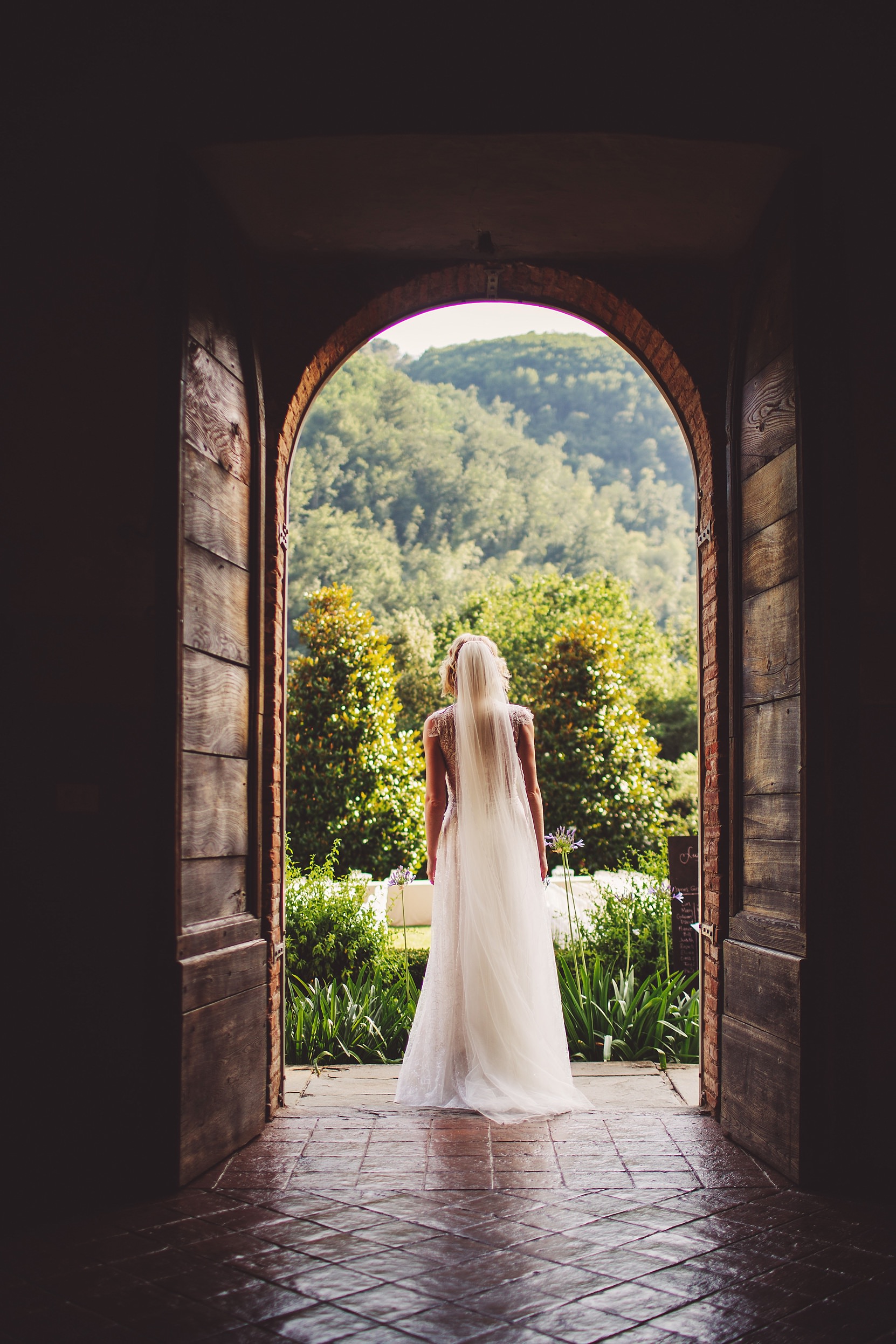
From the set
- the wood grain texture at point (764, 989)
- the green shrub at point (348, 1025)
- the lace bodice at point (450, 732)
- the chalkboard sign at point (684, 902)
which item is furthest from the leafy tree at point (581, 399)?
the wood grain texture at point (764, 989)

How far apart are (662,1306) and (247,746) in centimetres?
221

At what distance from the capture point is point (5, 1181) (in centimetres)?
289

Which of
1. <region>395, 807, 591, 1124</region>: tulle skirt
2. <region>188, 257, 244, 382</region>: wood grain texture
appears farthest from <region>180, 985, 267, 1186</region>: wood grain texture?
<region>188, 257, 244, 382</region>: wood grain texture

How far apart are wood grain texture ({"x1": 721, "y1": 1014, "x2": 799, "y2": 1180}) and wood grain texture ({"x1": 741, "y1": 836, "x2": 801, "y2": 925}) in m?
0.39

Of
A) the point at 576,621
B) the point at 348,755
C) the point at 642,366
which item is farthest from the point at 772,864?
the point at 576,621

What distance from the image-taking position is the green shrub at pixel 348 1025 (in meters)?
4.53

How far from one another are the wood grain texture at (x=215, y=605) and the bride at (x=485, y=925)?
0.94 meters

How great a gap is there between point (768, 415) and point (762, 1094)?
228 centimetres

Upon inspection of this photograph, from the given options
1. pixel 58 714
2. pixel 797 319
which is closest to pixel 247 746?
pixel 58 714

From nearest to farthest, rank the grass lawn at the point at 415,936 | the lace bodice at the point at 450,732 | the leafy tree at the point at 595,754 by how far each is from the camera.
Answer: the lace bodice at the point at 450,732, the grass lawn at the point at 415,936, the leafy tree at the point at 595,754

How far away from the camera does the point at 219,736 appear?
333 centimetres

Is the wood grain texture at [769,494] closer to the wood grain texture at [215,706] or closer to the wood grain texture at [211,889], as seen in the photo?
the wood grain texture at [215,706]

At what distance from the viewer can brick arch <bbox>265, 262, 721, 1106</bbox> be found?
3.75 metres

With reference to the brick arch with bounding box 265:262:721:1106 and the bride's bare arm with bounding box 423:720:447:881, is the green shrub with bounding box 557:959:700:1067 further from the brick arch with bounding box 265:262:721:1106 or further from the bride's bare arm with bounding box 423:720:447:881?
the bride's bare arm with bounding box 423:720:447:881
